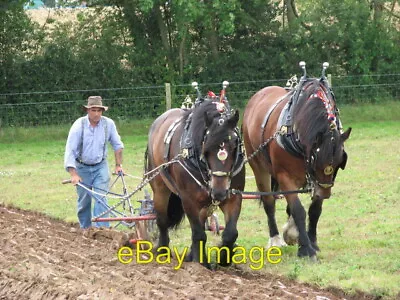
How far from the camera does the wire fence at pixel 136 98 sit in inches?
925

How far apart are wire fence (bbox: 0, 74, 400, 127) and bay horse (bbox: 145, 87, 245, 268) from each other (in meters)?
14.0

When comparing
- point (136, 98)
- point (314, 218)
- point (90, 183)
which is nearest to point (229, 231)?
point (314, 218)

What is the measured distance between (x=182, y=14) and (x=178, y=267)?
17.0 meters

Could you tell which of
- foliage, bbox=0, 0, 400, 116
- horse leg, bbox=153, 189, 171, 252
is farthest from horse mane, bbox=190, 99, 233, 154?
foliage, bbox=0, 0, 400, 116

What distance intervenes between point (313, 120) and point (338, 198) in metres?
4.47

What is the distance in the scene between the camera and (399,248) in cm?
885

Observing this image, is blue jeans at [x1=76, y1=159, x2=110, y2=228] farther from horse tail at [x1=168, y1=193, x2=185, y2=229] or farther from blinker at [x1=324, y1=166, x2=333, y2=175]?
blinker at [x1=324, y1=166, x2=333, y2=175]

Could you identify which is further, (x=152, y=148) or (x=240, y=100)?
(x=240, y=100)

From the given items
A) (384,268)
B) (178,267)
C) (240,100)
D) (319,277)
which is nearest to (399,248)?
(384,268)

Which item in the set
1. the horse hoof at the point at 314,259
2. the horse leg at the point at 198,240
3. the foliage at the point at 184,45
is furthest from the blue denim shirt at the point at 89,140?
the foliage at the point at 184,45

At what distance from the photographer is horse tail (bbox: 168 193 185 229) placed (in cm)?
935

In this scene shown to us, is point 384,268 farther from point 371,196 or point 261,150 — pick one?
point 371,196

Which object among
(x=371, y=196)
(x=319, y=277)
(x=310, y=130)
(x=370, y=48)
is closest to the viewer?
(x=319, y=277)

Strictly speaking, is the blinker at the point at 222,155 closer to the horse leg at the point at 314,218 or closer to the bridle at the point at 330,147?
the bridle at the point at 330,147
